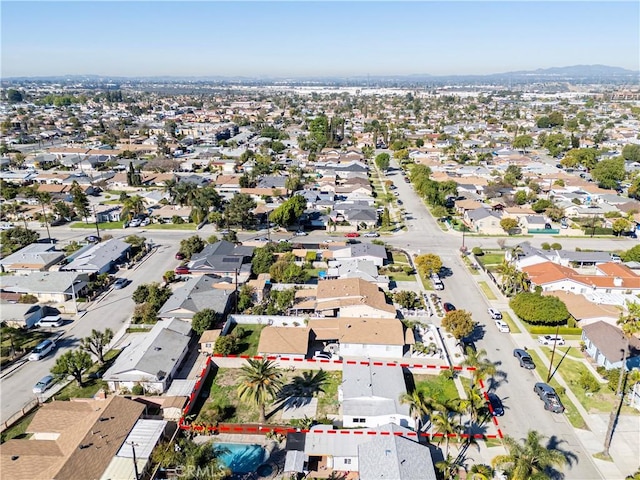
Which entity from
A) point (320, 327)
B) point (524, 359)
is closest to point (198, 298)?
point (320, 327)

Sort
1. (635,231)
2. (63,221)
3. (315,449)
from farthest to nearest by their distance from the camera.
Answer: (63,221)
(635,231)
(315,449)

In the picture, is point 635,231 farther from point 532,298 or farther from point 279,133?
point 279,133

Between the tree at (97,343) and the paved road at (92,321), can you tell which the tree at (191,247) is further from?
the tree at (97,343)

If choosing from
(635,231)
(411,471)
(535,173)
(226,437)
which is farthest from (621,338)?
(535,173)

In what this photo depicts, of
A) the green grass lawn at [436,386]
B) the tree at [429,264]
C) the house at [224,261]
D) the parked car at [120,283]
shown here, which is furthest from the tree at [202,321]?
the tree at [429,264]

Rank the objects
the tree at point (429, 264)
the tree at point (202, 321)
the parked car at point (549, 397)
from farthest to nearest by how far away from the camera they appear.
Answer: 1. the tree at point (429, 264)
2. the tree at point (202, 321)
3. the parked car at point (549, 397)

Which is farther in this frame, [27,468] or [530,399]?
[530,399]

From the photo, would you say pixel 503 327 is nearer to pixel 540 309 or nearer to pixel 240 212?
pixel 540 309
